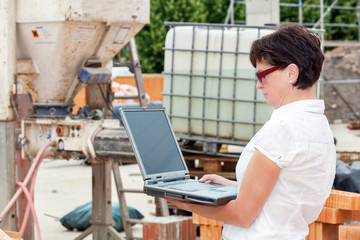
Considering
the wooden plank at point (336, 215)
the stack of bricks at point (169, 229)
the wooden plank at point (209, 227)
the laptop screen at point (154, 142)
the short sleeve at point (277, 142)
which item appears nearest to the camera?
the short sleeve at point (277, 142)

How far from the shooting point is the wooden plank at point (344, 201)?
12.2 feet

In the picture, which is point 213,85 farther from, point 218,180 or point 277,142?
point 277,142

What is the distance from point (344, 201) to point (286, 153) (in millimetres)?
1486

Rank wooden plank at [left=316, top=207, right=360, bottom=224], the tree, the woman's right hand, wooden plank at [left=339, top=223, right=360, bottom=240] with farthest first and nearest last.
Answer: the tree < wooden plank at [left=316, top=207, right=360, bottom=224] < wooden plank at [left=339, top=223, right=360, bottom=240] < the woman's right hand

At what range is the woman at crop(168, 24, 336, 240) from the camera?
95.6 inches

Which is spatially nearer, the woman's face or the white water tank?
the woman's face

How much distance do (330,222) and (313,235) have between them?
180 mm

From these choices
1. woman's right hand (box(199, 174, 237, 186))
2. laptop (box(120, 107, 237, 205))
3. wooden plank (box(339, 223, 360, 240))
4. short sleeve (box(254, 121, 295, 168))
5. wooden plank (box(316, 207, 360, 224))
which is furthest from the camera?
wooden plank (box(316, 207, 360, 224))

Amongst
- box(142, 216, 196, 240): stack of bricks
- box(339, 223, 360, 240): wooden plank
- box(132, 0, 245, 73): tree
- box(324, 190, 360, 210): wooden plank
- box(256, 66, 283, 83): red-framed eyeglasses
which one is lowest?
box(142, 216, 196, 240): stack of bricks

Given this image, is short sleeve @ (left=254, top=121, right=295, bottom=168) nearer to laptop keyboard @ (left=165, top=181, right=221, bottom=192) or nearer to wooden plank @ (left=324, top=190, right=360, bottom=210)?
laptop keyboard @ (left=165, top=181, right=221, bottom=192)

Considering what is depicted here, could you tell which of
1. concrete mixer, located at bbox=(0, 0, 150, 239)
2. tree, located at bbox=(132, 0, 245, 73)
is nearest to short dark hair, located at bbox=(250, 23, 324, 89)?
concrete mixer, located at bbox=(0, 0, 150, 239)

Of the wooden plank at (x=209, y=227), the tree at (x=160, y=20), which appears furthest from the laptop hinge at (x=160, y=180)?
the tree at (x=160, y=20)

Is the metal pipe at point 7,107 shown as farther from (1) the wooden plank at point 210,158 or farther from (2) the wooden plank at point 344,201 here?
(2) the wooden plank at point 344,201

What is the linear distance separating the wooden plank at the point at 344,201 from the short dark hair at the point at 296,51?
1.41 metres
